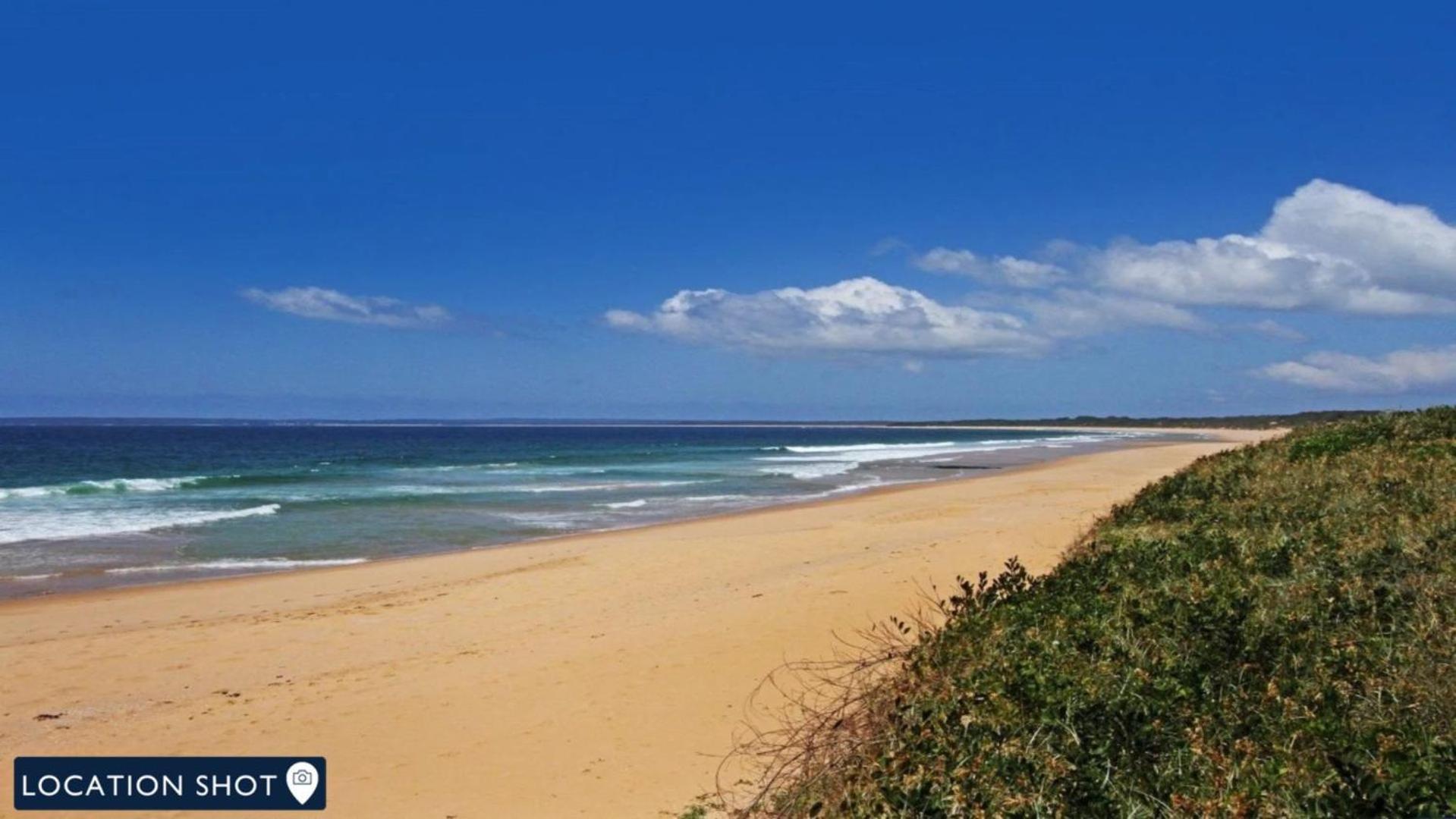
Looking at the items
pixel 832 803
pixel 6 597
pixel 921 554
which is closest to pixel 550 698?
pixel 832 803

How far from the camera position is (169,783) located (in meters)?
6.41

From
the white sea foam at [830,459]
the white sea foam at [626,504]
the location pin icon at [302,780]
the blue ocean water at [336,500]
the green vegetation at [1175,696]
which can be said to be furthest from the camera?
the white sea foam at [830,459]

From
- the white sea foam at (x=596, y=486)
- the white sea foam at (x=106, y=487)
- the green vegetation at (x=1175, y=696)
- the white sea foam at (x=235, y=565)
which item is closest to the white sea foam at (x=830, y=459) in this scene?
the white sea foam at (x=596, y=486)

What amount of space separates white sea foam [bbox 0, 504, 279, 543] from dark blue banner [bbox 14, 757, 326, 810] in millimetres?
18210

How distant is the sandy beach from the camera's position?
6297 mm

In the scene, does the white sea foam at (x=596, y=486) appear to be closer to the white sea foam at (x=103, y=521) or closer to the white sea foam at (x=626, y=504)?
the white sea foam at (x=626, y=504)

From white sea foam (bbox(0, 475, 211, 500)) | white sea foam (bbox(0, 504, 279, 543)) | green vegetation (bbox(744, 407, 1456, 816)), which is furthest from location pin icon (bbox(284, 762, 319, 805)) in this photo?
white sea foam (bbox(0, 475, 211, 500))

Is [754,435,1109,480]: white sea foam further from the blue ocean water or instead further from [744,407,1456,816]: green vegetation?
[744,407,1456,816]: green vegetation

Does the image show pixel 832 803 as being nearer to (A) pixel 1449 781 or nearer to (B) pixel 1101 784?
(B) pixel 1101 784

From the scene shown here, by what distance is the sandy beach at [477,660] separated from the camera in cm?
630

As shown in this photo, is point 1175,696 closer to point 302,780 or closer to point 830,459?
point 302,780

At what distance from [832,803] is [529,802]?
8.02 ft

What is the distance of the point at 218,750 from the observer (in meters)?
6.86

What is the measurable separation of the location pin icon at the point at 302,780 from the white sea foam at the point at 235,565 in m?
11.6
